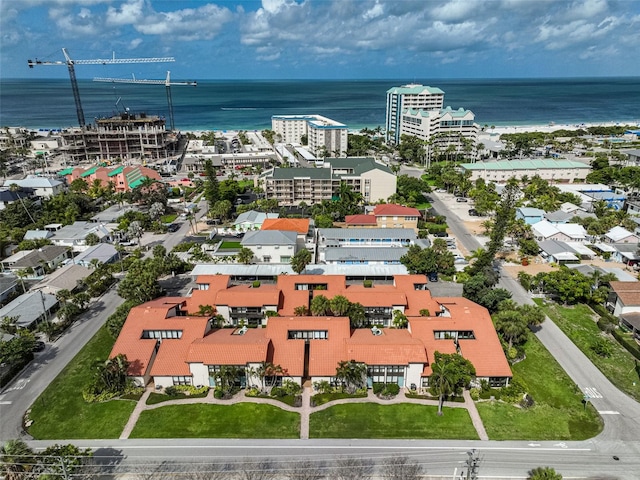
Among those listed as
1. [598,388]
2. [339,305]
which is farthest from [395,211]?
[598,388]

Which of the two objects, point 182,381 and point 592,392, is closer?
point 592,392

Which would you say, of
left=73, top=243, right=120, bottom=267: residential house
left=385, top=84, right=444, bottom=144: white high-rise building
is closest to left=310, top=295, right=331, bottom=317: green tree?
left=73, top=243, right=120, bottom=267: residential house

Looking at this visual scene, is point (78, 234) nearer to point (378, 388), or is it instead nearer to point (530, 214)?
point (378, 388)

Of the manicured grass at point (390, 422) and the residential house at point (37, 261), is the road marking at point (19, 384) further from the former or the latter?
the manicured grass at point (390, 422)

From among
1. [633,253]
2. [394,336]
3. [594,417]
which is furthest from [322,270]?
[633,253]

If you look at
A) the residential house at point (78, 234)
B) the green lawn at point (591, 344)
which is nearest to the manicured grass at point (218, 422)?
the green lawn at point (591, 344)

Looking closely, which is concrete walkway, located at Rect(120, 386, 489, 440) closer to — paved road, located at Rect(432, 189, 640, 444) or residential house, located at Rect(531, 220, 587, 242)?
paved road, located at Rect(432, 189, 640, 444)
